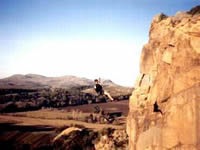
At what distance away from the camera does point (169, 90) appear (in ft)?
69.0

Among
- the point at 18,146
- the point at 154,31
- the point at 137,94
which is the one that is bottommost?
the point at 18,146

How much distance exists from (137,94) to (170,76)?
5.64 meters

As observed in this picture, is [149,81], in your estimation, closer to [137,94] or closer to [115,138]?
[137,94]

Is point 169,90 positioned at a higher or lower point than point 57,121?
higher

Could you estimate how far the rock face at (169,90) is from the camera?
18328mm

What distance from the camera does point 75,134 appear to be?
43.8m

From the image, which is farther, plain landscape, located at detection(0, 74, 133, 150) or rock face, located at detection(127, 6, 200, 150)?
plain landscape, located at detection(0, 74, 133, 150)

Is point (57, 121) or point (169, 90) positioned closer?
point (169, 90)

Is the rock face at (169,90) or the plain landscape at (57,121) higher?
the rock face at (169,90)

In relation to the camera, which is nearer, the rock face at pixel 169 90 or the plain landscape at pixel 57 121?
the rock face at pixel 169 90

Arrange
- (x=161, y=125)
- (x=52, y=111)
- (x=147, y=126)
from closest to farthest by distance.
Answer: (x=161, y=125), (x=147, y=126), (x=52, y=111)

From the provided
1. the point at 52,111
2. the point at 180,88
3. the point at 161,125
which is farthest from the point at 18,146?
the point at 52,111

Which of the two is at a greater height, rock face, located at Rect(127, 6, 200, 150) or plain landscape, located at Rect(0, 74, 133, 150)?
rock face, located at Rect(127, 6, 200, 150)

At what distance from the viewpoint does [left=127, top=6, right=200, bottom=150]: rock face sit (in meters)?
18.3
